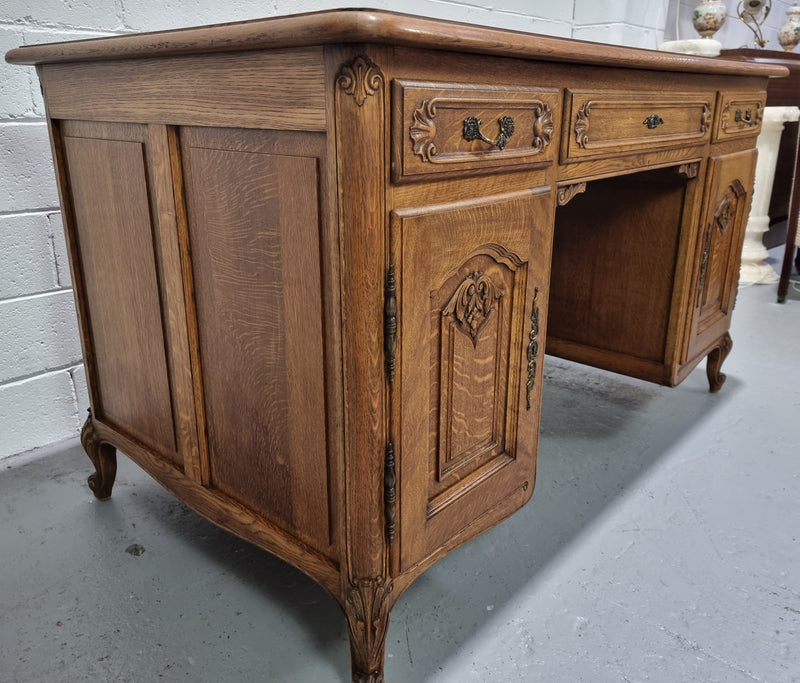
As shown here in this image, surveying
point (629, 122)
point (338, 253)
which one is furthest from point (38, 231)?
point (629, 122)

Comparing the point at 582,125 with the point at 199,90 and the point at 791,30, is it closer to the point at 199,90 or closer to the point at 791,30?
the point at 199,90

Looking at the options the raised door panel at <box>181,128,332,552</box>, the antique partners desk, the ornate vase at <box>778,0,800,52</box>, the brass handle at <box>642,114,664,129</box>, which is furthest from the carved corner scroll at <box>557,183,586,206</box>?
the ornate vase at <box>778,0,800,52</box>

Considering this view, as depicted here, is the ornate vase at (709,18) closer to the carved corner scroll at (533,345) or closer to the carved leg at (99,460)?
the carved corner scroll at (533,345)

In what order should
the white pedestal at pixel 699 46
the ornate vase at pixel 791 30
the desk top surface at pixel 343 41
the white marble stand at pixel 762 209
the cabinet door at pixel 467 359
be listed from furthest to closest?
the ornate vase at pixel 791 30
the white marble stand at pixel 762 209
the white pedestal at pixel 699 46
the cabinet door at pixel 467 359
the desk top surface at pixel 343 41

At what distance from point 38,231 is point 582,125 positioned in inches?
53.4

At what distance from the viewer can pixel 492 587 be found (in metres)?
1.37

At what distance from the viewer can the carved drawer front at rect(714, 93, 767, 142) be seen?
1.77m

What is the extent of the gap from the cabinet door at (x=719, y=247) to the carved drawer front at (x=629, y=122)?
0.64ft

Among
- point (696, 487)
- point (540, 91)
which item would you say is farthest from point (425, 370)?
point (696, 487)

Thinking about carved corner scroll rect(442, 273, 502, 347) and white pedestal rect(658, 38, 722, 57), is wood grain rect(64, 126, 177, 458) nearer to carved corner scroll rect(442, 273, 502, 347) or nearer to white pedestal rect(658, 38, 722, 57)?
carved corner scroll rect(442, 273, 502, 347)

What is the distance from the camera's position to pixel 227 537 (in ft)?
4.98

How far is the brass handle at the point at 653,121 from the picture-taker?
1.46 metres

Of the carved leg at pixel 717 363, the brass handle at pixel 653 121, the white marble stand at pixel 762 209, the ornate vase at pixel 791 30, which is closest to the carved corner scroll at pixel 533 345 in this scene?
the brass handle at pixel 653 121

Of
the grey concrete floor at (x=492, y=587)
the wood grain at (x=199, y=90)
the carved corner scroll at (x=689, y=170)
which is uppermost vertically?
the wood grain at (x=199, y=90)
